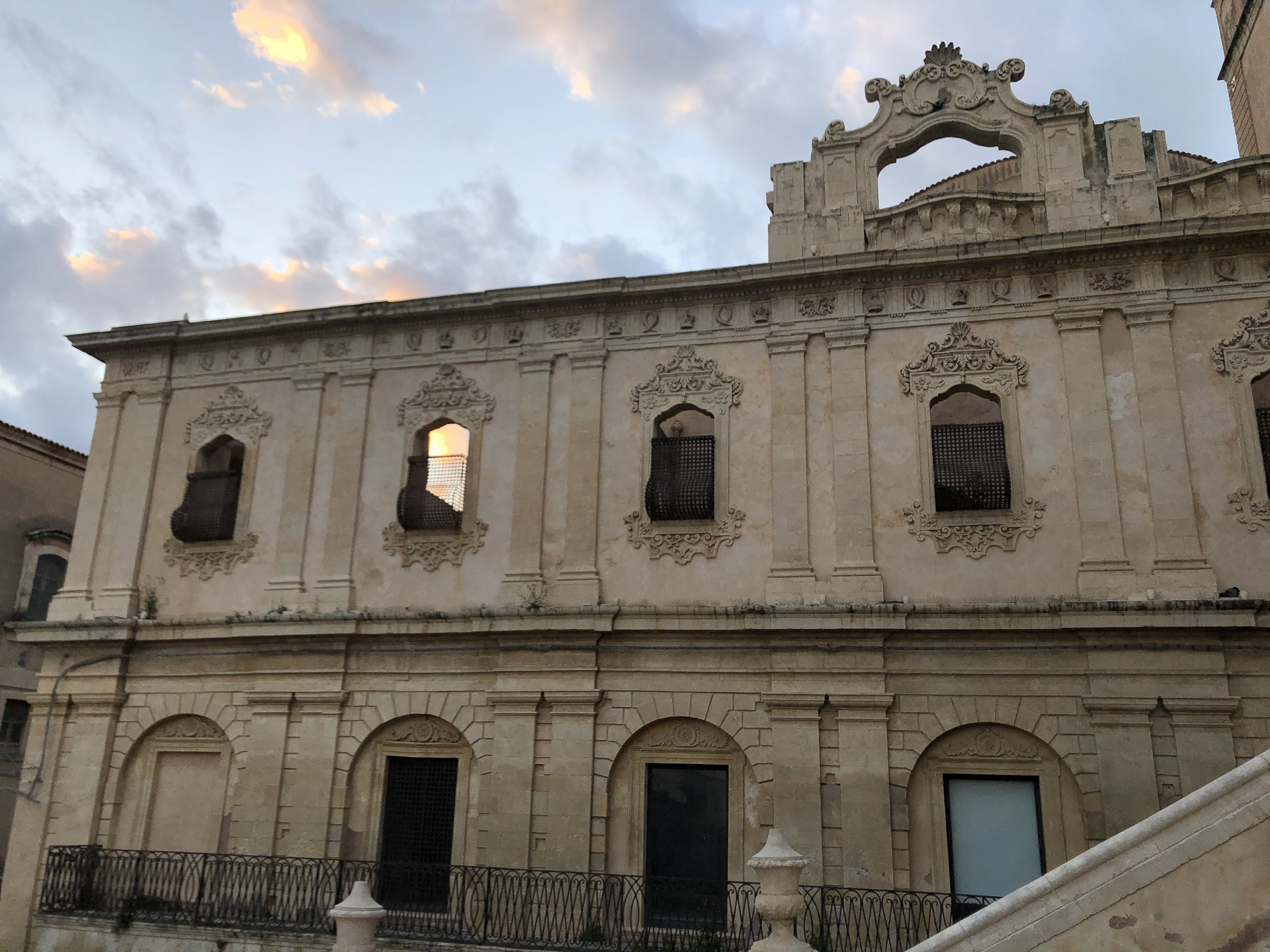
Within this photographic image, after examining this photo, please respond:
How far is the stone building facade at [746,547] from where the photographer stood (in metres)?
13.0

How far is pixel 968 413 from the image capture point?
51.9 ft

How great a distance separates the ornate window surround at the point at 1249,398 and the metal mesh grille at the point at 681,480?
669 centimetres

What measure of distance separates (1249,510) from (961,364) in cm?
401

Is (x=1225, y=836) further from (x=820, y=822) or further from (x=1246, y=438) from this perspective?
(x=1246, y=438)

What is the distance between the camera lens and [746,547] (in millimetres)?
14438

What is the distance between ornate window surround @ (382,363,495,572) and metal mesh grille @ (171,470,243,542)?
111 inches

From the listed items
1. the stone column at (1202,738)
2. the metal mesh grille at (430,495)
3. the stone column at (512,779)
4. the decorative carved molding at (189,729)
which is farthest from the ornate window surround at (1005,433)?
the decorative carved molding at (189,729)

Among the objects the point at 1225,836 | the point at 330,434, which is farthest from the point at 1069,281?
the point at 330,434

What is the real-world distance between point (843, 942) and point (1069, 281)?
918 centimetres

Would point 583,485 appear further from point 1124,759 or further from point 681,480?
point 1124,759

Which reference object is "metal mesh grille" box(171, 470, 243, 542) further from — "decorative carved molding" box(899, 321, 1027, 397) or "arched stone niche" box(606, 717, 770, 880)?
"decorative carved molding" box(899, 321, 1027, 397)

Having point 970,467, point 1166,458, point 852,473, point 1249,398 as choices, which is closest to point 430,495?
point 852,473

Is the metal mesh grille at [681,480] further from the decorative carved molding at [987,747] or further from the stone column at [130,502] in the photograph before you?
the stone column at [130,502]

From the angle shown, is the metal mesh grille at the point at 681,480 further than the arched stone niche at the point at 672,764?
Yes
